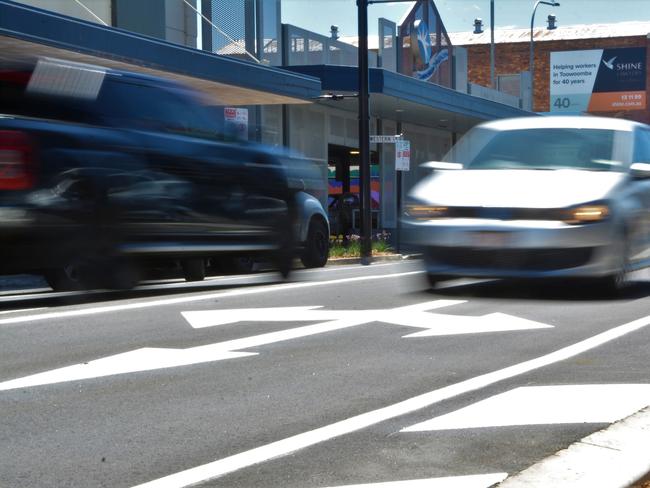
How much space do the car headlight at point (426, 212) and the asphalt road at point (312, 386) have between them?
108cm

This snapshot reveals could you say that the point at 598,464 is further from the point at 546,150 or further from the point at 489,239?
the point at 546,150

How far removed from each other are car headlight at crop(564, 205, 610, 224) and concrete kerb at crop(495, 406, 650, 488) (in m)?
1.57

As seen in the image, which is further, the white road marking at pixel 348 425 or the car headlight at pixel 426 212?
the car headlight at pixel 426 212

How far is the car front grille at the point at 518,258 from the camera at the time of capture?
6.88 meters

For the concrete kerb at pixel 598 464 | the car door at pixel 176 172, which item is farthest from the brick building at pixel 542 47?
the concrete kerb at pixel 598 464

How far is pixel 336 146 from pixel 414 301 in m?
23.5

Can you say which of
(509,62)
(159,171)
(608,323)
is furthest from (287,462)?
(509,62)

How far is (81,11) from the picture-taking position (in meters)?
21.8

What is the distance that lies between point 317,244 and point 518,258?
355 inches

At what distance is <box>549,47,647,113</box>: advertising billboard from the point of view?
3140 inches

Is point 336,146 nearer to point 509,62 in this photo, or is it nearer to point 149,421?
point 149,421

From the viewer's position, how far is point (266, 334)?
9625mm

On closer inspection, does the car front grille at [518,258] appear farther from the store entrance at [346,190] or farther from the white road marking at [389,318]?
the store entrance at [346,190]

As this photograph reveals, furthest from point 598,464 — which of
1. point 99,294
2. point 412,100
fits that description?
point 412,100
